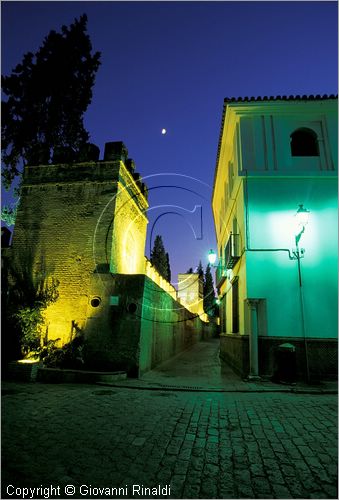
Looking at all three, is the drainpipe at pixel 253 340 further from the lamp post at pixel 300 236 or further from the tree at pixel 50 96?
the tree at pixel 50 96

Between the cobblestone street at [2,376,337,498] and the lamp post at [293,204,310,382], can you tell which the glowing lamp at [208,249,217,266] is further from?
the cobblestone street at [2,376,337,498]

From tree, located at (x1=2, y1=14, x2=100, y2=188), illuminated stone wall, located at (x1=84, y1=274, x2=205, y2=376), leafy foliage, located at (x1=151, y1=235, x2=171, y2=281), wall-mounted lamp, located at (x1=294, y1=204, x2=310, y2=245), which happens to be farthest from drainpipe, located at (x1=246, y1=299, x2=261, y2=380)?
leafy foliage, located at (x1=151, y1=235, x2=171, y2=281)

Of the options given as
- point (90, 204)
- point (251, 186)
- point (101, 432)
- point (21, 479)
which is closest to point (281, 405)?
point (101, 432)

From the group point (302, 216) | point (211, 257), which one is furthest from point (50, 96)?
point (302, 216)

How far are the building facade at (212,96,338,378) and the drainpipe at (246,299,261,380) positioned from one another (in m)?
0.03

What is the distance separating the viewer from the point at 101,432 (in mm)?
4816

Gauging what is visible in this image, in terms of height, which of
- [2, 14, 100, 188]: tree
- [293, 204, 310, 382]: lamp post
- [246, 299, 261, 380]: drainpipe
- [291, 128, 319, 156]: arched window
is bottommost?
[246, 299, 261, 380]: drainpipe

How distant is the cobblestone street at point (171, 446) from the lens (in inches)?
130

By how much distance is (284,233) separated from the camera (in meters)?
10.9

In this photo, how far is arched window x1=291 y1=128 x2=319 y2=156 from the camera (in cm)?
1196

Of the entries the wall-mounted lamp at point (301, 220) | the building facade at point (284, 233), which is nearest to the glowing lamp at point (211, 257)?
the building facade at point (284, 233)

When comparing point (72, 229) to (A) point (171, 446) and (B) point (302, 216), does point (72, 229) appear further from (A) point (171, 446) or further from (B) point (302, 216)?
(A) point (171, 446)

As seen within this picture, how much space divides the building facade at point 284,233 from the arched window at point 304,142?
0.04 meters

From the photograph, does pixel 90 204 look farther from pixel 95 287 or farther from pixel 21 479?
pixel 21 479
